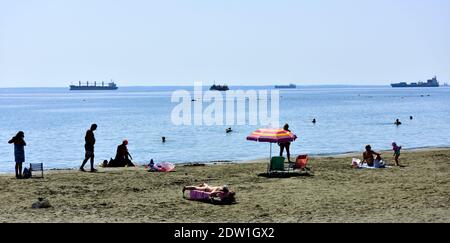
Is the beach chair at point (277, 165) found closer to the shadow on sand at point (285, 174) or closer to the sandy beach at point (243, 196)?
the shadow on sand at point (285, 174)

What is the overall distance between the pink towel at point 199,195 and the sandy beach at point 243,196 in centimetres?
30

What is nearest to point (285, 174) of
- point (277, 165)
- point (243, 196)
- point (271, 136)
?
point (277, 165)

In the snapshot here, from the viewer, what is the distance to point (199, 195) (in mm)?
15555

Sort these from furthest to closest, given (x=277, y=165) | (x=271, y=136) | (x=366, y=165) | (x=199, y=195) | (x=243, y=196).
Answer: (x=366, y=165) → (x=277, y=165) → (x=271, y=136) → (x=243, y=196) → (x=199, y=195)

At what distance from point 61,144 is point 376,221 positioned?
4152cm

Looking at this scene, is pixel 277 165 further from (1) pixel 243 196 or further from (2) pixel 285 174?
(1) pixel 243 196

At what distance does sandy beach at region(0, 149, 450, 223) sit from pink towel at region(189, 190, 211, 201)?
303 millimetres

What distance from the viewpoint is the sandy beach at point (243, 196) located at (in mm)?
13266

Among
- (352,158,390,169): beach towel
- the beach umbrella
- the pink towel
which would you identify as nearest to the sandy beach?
the pink towel

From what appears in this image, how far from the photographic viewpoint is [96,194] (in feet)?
54.2

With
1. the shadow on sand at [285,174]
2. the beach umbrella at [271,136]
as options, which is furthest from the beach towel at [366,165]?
the beach umbrella at [271,136]

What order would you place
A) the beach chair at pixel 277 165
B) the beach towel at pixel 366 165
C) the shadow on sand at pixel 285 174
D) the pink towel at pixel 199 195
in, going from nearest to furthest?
1. the pink towel at pixel 199 195
2. the shadow on sand at pixel 285 174
3. the beach chair at pixel 277 165
4. the beach towel at pixel 366 165

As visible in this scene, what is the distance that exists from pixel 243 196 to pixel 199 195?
1371mm
